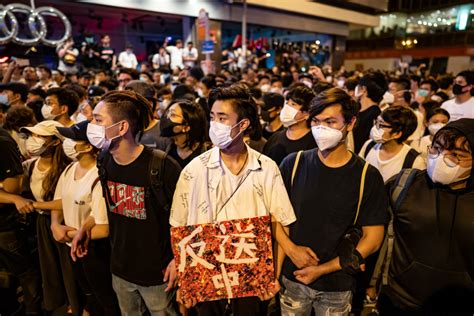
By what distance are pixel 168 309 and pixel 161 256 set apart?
416 millimetres

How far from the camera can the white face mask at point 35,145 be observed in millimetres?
2740

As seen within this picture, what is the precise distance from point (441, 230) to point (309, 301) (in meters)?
0.94

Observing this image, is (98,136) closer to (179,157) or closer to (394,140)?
(179,157)

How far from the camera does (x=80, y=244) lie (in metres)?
2.31

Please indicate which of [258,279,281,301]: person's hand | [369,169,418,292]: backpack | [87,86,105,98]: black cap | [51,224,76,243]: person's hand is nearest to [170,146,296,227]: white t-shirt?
[258,279,281,301]: person's hand

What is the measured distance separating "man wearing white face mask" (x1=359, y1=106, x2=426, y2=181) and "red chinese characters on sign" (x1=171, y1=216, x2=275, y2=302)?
5.93ft

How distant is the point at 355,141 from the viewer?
14.7ft

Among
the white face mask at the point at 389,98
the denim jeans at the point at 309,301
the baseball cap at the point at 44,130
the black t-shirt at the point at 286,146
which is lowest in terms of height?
the denim jeans at the point at 309,301

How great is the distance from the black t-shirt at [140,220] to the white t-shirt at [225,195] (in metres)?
0.21

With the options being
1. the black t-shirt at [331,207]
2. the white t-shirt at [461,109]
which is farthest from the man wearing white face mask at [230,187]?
the white t-shirt at [461,109]

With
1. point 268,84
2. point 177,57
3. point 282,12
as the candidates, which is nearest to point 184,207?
point 268,84

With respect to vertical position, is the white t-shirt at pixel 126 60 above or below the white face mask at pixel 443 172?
above

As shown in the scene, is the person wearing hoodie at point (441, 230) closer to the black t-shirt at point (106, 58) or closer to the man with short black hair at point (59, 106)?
the man with short black hair at point (59, 106)

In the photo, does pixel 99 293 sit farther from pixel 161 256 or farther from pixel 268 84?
pixel 268 84
